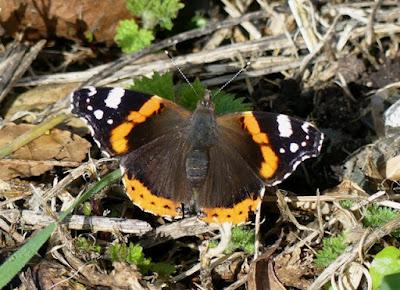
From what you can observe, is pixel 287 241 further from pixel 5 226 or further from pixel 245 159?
pixel 5 226

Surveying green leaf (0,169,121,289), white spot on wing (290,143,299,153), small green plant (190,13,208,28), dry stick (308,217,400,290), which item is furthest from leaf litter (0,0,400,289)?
white spot on wing (290,143,299,153)

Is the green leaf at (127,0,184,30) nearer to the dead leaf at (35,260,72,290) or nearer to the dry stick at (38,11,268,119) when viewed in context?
the dry stick at (38,11,268,119)

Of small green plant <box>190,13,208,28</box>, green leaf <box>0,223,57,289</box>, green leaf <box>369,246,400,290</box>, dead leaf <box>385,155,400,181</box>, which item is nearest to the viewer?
green leaf <box>0,223,57,289</box>

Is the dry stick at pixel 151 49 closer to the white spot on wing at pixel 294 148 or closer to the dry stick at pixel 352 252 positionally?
the white spot on wing at pixel 294 148

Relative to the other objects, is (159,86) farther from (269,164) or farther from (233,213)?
(233,213)

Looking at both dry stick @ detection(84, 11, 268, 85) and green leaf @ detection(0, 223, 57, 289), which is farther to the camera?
dry stick @ detection(84, 11, 268, 85)

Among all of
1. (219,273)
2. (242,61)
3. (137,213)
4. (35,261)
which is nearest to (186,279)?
(219,273)

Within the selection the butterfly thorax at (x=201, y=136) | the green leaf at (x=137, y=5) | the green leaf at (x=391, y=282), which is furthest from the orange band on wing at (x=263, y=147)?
the green leaf at (x=137, y=5)
